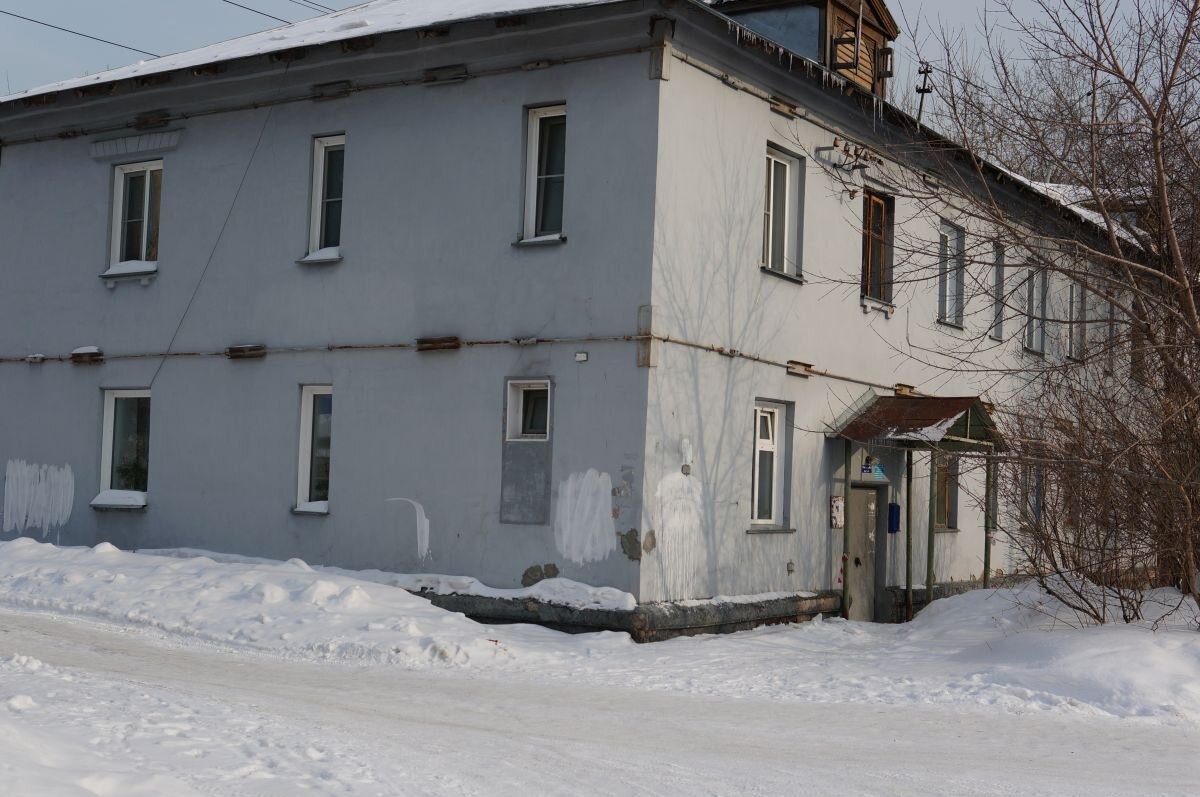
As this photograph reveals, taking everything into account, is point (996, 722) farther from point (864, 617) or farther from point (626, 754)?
point (864, 617)

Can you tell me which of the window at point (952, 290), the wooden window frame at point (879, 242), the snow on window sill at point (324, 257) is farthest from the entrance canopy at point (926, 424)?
the snow on window sill at point (324, 257)

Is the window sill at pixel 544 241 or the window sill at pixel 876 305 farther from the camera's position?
the window sill at pixel 876 305

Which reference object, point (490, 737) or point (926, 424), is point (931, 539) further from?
point (490, 737)

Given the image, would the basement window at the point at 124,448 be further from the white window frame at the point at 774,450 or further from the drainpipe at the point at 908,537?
the drainpipe at the point at 908,537

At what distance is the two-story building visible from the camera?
1448 cm

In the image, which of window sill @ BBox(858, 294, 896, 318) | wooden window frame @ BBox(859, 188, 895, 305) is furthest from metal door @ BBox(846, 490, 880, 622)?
wooden window frame @ BBox(859, 188, 895, 305)

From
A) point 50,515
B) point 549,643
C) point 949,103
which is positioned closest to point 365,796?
point 549,643

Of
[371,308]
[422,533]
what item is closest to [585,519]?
[422,533]

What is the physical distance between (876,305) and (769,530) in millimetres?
4457

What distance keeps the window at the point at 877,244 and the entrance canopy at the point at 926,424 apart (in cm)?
176

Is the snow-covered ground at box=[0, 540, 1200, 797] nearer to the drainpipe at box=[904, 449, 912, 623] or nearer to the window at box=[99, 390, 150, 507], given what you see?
the drainpipe at box=[904, 449, 912, 623]

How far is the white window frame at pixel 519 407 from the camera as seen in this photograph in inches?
581

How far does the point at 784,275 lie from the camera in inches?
650

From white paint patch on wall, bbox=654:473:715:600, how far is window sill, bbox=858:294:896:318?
500 cm
